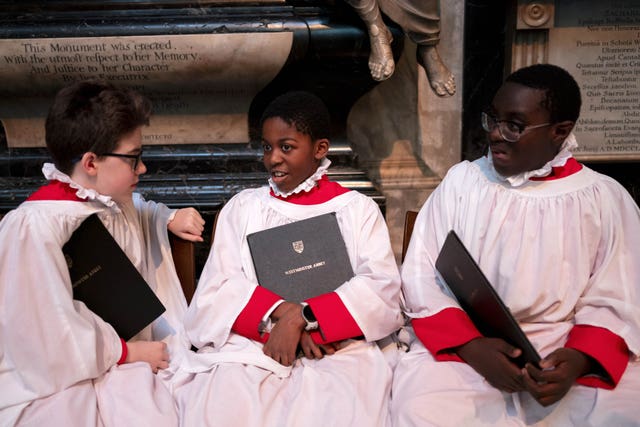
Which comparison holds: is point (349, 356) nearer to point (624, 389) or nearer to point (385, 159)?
point (624, 389)

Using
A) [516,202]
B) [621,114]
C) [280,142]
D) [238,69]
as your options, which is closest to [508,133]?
[516,202]

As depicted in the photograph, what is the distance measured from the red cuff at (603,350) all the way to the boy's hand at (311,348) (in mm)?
814

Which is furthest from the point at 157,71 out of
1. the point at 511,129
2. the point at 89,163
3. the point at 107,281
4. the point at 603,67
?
the point at 603,67

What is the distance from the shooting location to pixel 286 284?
2469 mm

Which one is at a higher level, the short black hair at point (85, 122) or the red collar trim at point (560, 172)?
the short black hair at point (85, 122)

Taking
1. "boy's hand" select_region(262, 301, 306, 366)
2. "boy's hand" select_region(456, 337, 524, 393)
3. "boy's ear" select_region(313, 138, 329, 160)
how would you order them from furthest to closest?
"boy's ear" select_region(313, 138, 329, 160)
"boy's hand" select_region(262, 301, 306, 366)
"boy's hand" select_region(456, 337, 524, 393)

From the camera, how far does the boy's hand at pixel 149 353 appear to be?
2330 millimetres

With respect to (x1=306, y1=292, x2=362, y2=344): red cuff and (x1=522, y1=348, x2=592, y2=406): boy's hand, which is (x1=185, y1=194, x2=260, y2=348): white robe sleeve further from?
(x1=522, y1=348, x2=592, y2=406): boy's hand

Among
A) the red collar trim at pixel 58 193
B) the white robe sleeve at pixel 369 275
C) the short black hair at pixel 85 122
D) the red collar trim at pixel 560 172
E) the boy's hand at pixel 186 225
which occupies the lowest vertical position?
the white robe sleeve at pixel 369 275

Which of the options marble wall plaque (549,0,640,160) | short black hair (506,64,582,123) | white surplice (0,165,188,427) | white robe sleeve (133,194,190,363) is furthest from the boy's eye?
marble wall plaque (549,0,640,160)

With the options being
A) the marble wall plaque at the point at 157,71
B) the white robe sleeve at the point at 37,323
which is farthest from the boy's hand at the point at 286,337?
the marble wall plaque at the point at 157,71

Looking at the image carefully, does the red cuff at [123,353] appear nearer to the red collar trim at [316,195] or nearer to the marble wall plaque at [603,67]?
the red collar trim at [316,195]

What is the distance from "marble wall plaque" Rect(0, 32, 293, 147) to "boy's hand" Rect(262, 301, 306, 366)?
1.84 m

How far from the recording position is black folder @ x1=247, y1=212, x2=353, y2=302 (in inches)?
97.1
